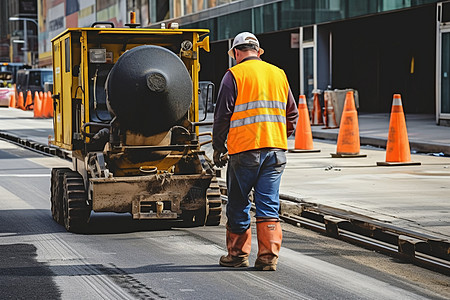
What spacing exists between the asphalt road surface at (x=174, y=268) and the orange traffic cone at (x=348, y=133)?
663 cm

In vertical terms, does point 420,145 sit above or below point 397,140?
below

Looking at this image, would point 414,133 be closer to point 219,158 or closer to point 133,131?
point 133,131

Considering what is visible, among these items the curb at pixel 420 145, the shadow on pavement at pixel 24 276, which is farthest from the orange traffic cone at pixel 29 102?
the shadow on pavement at pixel 24 276

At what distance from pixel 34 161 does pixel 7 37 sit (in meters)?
102

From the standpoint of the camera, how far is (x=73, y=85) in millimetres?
10148

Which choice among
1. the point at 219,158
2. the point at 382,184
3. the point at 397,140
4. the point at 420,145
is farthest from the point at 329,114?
the point at 219,158

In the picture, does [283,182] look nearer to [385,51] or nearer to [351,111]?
[351,111]

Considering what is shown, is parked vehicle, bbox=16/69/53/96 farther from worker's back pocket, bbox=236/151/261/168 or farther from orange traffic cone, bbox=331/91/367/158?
worker's back pocket, bbox=236/151/261/168

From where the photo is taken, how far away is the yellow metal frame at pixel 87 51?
384 inches

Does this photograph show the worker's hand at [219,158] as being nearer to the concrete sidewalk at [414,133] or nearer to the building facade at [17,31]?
the concrete sidewalk at [414,133]

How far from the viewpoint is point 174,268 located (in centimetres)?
739

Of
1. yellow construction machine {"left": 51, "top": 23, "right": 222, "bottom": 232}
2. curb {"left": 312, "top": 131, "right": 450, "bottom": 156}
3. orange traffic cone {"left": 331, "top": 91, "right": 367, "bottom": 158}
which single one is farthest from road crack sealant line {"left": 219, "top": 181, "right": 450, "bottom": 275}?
curb {"left": 312, "top": 131, "right": 450, "bottom": 156}

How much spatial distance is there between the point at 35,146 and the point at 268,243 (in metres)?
15.6

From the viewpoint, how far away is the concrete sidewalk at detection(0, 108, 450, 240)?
30.8 ft
